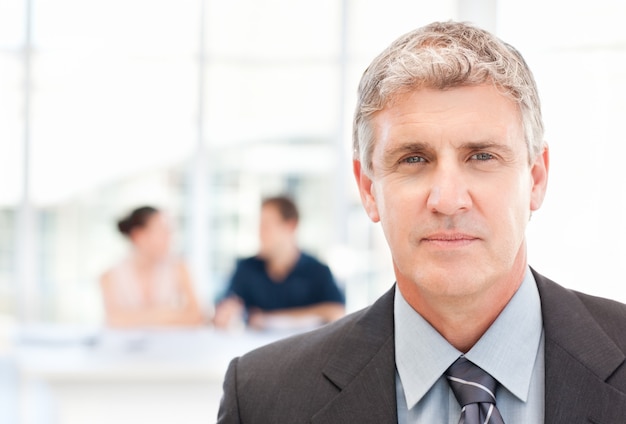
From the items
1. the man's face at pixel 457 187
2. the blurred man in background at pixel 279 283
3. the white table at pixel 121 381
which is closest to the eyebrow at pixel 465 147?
the man's face at pixel 457 187

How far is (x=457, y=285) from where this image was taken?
1149 mm

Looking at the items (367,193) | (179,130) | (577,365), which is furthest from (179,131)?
(577,365)

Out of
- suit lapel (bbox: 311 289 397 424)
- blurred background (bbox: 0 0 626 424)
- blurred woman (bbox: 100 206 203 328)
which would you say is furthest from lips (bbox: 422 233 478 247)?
blurred background (bbox: 0 0 626 424)

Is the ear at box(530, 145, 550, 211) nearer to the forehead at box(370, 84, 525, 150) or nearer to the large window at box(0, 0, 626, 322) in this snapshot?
the forehead at box(370, 84, 525, 150)

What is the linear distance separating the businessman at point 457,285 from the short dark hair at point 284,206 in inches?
146

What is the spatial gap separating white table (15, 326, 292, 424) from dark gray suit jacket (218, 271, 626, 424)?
289cm

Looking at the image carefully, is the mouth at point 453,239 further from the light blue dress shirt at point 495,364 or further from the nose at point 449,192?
the light blue dress shirt at point 495,364

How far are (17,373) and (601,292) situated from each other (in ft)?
10.3

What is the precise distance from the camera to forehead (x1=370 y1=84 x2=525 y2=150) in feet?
3.72

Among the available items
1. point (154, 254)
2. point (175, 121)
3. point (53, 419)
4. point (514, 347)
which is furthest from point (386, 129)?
point (175, 121)

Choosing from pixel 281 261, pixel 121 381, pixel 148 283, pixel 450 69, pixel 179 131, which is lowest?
pixel 121 381

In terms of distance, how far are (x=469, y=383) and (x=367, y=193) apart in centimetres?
33

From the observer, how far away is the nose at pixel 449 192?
44.1 inches

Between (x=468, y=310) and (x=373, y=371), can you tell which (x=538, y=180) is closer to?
(x=468, y=310)
